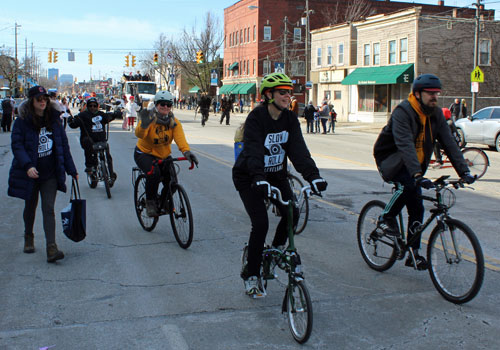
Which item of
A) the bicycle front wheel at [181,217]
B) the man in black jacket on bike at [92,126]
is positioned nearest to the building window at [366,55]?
the man in black jacket on bike at [92,126]

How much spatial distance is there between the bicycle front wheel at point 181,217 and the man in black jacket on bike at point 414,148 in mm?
2314

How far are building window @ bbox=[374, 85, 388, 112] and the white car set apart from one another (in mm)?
18256

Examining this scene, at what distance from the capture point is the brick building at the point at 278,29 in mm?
62781

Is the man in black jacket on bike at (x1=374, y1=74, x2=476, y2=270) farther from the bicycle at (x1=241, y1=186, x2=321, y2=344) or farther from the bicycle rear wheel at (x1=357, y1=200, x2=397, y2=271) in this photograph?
the bicycle at (x1=241, y1=186, x2=321, y2=344)

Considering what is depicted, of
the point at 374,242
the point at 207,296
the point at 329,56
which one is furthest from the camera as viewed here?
the point at 329,56

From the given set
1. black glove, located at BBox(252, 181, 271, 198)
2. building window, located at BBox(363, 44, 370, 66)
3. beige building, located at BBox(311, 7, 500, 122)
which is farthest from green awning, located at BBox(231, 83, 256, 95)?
black glove, located at BBox(252, 181, 271, 198)

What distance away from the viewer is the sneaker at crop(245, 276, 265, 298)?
4.97m

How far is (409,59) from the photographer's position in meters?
37.4

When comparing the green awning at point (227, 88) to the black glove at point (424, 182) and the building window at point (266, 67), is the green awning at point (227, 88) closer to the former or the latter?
the building window at point (266, 67)

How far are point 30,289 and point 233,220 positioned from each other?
3623 millimetres

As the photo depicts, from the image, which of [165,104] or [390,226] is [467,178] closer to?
[390,226]

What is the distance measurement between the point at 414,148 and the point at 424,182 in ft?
1.40

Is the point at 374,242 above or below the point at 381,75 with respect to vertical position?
below

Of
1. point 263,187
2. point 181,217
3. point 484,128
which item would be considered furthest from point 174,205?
point 484,128
